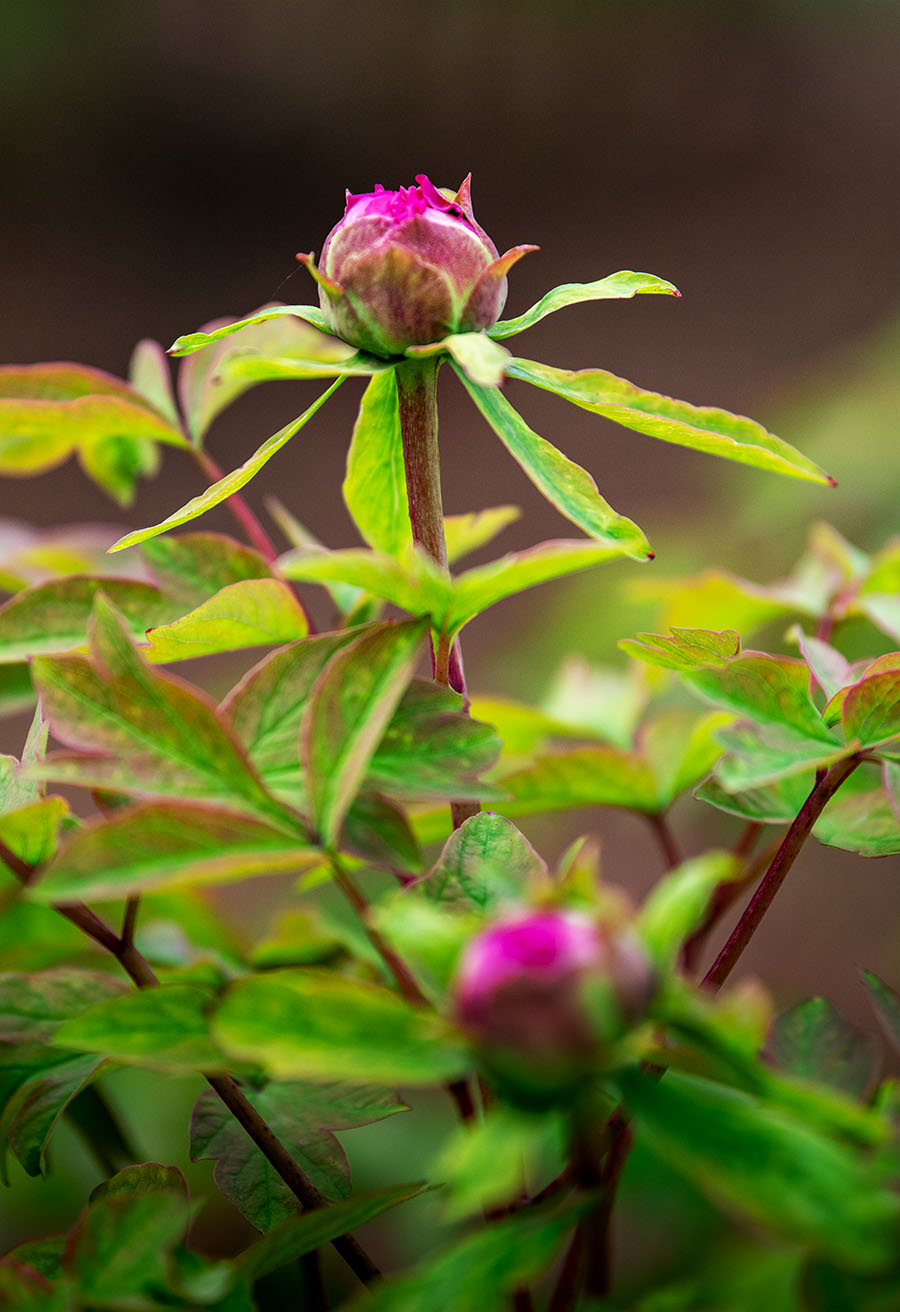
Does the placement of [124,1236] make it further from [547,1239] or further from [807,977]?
[807,977]

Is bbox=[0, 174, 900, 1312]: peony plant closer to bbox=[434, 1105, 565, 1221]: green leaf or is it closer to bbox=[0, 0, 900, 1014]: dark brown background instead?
bbox=[434, 1105, 565, 1221]: green leaf

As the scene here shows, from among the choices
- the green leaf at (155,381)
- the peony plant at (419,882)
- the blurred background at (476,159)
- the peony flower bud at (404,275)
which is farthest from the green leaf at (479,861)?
the blurred background at (476,159)

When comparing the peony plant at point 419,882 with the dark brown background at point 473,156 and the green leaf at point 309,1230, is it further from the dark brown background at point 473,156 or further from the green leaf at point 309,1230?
the dark brown background at point 473,156

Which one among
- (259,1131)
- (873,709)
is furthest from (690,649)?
(259,1131)

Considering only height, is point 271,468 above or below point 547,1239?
above

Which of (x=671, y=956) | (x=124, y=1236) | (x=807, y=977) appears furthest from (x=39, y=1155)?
(x=807, y=977)

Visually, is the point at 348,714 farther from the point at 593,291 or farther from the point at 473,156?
the point at 473,156
